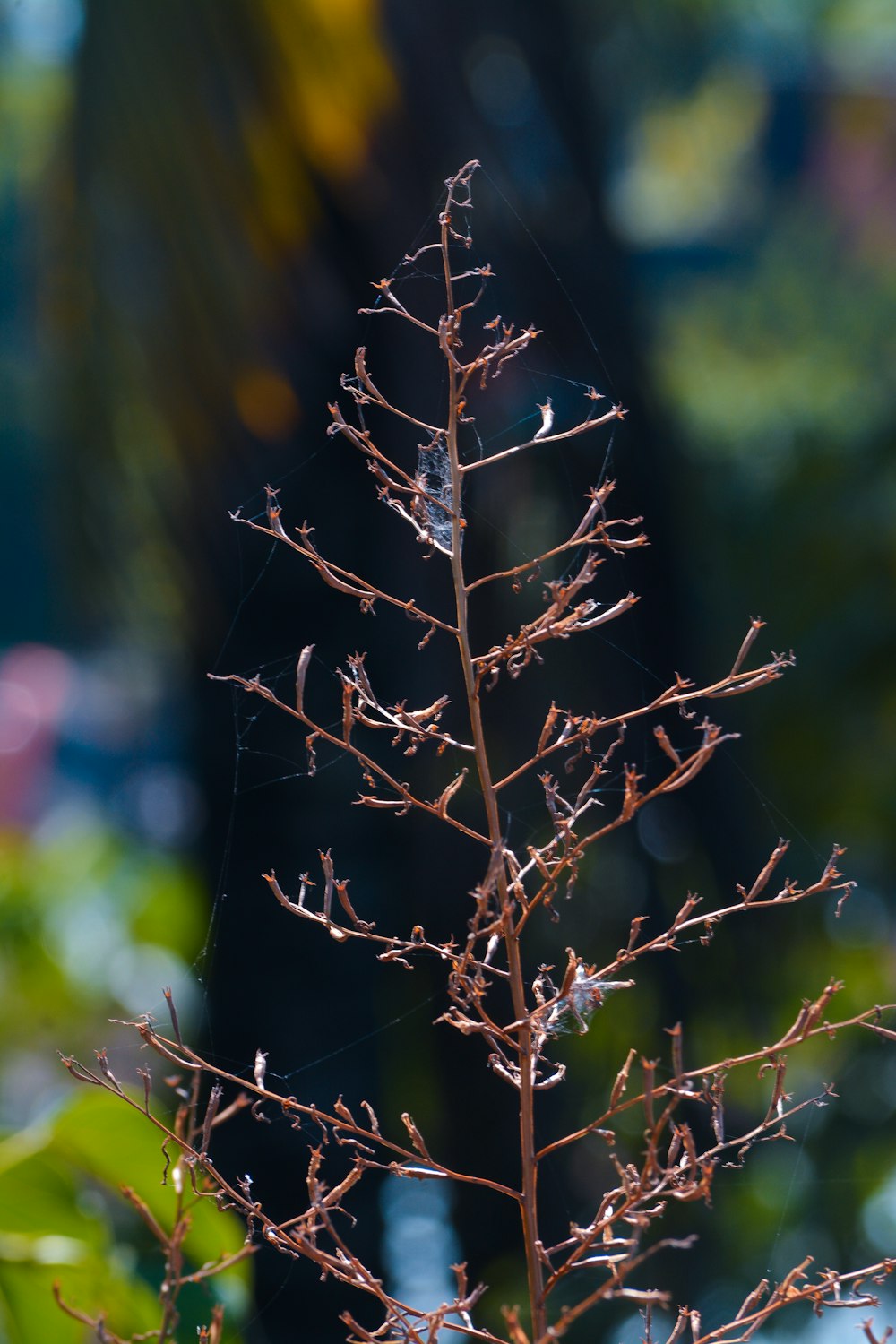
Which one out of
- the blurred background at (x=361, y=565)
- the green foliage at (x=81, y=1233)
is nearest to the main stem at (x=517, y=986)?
the green foliage at (x=81, y=1233)

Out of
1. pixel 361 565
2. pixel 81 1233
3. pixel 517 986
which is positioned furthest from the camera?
pixel 361 565

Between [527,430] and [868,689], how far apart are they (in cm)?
88

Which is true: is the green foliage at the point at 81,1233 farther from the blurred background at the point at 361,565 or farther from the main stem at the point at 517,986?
the main stem at the point at 517,986

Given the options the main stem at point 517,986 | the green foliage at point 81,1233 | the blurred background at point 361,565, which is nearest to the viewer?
the main stem at point 517,986

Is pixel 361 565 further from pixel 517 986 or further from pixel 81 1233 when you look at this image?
pixel 517 986

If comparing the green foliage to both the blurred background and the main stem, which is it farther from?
the main stem

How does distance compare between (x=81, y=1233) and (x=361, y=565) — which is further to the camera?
(x=361, y=565)

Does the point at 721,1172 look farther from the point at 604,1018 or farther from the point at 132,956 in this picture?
the point at 132,956

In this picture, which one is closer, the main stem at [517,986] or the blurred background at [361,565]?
the main stem at [517,986]

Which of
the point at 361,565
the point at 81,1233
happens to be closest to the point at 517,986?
the point at 81,1233

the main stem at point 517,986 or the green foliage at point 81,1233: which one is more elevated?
the main stem at point 517,986

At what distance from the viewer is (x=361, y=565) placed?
1.31m

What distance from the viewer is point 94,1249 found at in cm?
Result: 65

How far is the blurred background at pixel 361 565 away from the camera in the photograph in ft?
3.95
